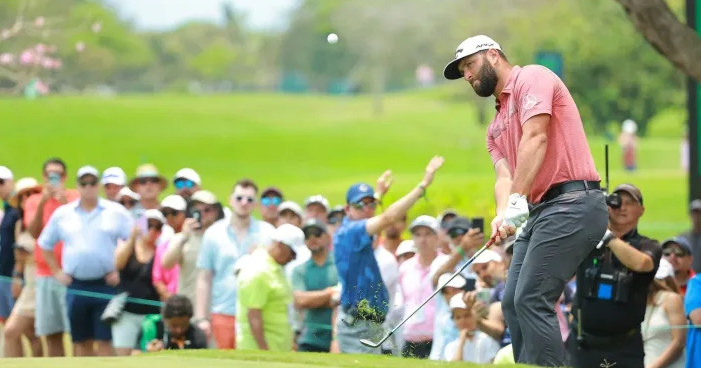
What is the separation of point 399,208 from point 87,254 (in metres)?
4.05

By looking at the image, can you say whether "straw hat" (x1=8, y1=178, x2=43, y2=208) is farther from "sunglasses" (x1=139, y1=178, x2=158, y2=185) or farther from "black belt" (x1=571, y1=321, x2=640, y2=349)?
"black belt" (x1=571, y1=321, x2=640, y2=349)

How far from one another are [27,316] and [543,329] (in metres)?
7.26

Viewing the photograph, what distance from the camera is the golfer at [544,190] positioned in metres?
7.09

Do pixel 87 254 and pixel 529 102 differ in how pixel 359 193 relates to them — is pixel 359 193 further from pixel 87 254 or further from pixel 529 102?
pixel 529 102

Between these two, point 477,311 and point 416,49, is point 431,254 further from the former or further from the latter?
point 416,49

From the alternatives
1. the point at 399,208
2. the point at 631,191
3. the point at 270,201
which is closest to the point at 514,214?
the point at 631,191

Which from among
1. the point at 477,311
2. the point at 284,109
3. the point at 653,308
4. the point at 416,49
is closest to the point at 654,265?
the point at 653,308

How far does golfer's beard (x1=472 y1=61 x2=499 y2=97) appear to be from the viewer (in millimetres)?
7402

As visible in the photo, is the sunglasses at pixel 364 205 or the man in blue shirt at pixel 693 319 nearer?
the man in blue shirt at pixel 693 319

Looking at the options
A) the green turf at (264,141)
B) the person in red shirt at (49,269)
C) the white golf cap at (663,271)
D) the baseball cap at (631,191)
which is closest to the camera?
the baseball cap at (631,191)

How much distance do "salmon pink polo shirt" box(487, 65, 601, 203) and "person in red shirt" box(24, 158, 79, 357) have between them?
645 cm

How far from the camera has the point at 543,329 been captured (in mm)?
7188

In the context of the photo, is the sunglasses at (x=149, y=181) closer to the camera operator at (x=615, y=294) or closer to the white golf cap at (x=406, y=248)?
the white golf cap at (x=406, y=248)

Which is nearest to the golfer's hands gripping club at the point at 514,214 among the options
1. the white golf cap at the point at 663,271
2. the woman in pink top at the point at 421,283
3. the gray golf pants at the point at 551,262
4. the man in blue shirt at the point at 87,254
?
the gray golf pants at the point at 551,262
